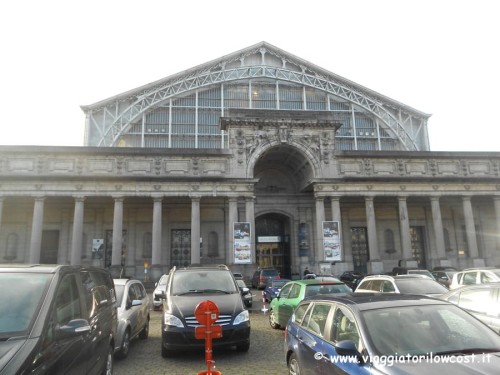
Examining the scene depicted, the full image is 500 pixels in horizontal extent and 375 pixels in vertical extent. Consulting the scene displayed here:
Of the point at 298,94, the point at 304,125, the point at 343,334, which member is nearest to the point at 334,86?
the point at 298,94

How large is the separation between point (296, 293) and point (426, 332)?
7.42 m

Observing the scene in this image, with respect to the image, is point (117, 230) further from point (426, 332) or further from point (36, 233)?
point (426, 332)

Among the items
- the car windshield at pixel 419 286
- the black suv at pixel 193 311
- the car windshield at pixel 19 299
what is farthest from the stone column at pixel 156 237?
the car windshield at pixel 19 299

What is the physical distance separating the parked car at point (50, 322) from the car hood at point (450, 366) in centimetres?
370

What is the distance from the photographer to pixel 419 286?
11758 mm

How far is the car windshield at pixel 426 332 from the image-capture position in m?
4.20

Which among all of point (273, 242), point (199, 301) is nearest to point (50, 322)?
point (199, 301)

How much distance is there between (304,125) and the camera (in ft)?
110

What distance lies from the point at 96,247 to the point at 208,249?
10.2 metres

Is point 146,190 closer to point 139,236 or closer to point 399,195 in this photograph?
point 139,236

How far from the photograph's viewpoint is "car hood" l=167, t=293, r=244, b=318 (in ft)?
28.2

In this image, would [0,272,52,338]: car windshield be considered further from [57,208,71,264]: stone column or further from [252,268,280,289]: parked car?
[57,208,71,264]: stone column

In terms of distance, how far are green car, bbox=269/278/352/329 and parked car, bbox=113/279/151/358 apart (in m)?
4.33

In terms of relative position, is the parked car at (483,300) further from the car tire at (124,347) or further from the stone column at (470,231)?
the stone column at (470,231)
